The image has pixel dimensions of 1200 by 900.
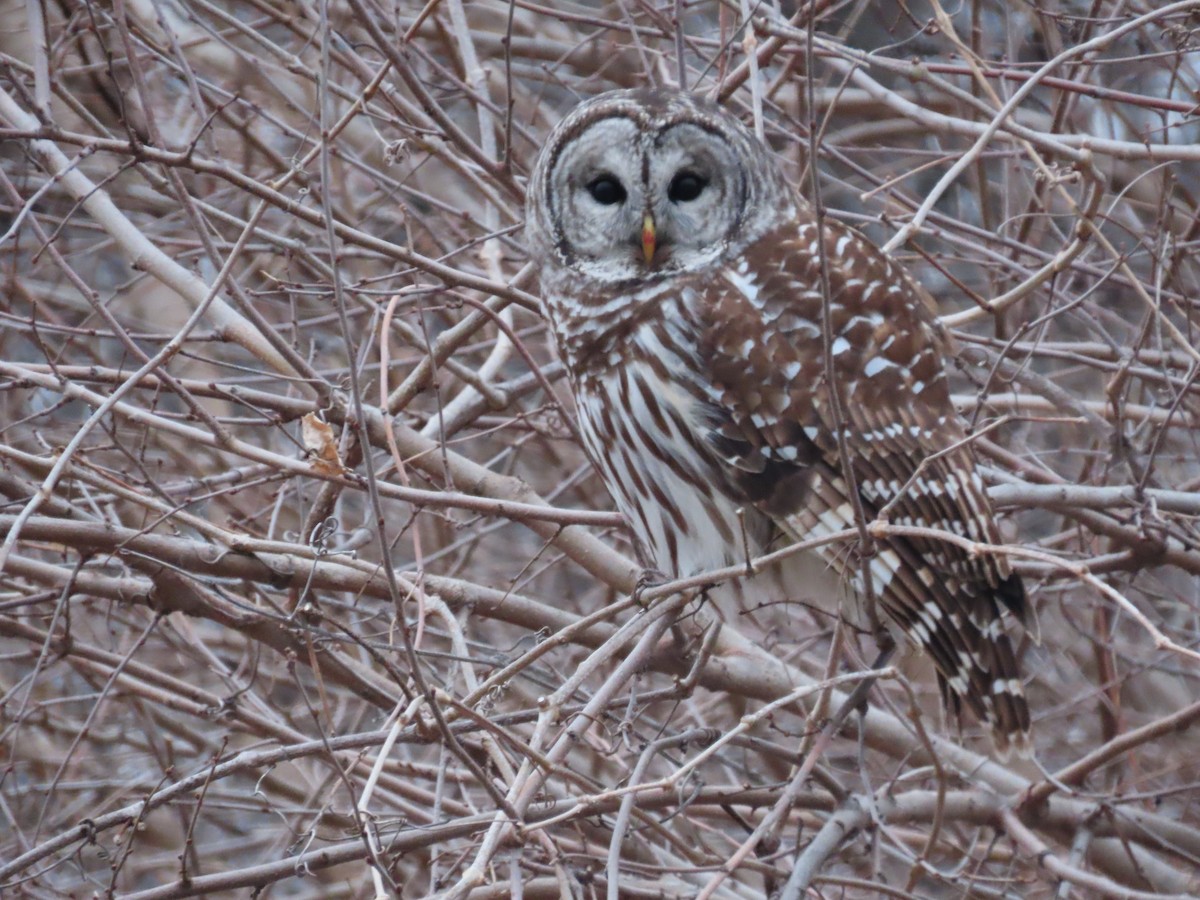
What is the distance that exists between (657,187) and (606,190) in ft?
0.59

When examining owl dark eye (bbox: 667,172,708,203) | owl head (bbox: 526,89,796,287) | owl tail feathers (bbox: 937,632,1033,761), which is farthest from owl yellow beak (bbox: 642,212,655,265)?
owl tail feathers (bbox: 937,632,1033,761)

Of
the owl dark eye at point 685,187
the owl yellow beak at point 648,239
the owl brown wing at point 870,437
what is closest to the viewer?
the owl brown wing at point 870,437

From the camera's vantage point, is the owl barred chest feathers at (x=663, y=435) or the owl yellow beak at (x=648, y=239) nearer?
the owl barred chest feathers at (x=663, y=435)

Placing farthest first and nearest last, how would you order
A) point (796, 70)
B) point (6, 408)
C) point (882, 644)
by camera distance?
1. point (6, 408)
2. point (796, 70)
3. point (882, 644)

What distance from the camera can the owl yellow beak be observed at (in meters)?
3.85

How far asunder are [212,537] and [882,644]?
5.92 feet

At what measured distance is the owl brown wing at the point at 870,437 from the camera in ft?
12.0

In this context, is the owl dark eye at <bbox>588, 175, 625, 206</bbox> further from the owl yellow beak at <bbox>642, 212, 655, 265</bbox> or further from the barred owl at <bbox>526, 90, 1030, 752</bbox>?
the owl yellow beak at <bbox>642, 212, 655, 265</bbox>

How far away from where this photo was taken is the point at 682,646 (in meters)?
3.69

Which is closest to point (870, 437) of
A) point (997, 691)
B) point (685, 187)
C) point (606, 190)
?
point (997, 691)

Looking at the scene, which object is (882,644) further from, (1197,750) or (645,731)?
(1197,750)

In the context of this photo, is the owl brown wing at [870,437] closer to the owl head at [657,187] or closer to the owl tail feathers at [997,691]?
the owl tail feathers at [997,691]

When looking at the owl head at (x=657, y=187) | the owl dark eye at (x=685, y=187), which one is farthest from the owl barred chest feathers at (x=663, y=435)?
the owl dark eye at (x=685, y=187)

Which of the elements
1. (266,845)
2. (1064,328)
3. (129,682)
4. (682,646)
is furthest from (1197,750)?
(129,682)
